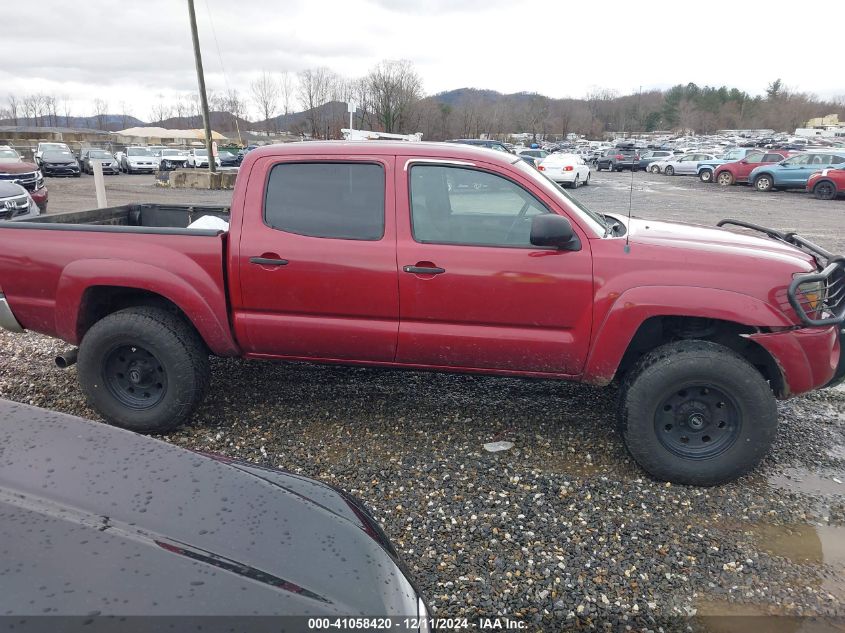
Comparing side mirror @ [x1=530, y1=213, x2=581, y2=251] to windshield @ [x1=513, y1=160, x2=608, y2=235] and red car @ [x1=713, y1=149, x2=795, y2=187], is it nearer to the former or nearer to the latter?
windshield @ [x1=513, y1=160, x2=608, y2=235]

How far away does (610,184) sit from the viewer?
28.2 metres

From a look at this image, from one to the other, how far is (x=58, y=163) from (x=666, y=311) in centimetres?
3325

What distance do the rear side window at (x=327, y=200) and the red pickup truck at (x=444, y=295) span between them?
0.03ft

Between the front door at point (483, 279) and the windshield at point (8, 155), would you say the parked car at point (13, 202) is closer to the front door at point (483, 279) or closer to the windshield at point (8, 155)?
the front door at point (483, 279)

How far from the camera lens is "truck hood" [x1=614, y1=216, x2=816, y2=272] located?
3471mm

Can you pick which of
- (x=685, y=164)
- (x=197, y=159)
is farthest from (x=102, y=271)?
(x=197, y=159)

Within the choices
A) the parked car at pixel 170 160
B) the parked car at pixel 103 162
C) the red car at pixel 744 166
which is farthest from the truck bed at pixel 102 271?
the parked car at pixel 170 160

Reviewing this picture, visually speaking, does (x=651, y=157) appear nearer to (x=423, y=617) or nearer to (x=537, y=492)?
(x=537, y=492)

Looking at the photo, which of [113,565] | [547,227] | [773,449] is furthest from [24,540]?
[773,449]

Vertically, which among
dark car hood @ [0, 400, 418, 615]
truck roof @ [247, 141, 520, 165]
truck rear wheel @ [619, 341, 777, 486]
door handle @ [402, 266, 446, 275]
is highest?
truck roof @ [247, 141, 520, 165]

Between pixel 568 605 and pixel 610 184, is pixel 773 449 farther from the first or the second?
pixel 610 184

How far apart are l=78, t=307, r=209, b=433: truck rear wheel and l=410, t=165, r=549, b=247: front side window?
1732mm

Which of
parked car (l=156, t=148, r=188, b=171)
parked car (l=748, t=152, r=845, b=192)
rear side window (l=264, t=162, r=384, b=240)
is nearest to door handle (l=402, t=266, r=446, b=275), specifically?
rear side window (l=264, t=162, r=384, b=240)

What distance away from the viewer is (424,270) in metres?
3.63
